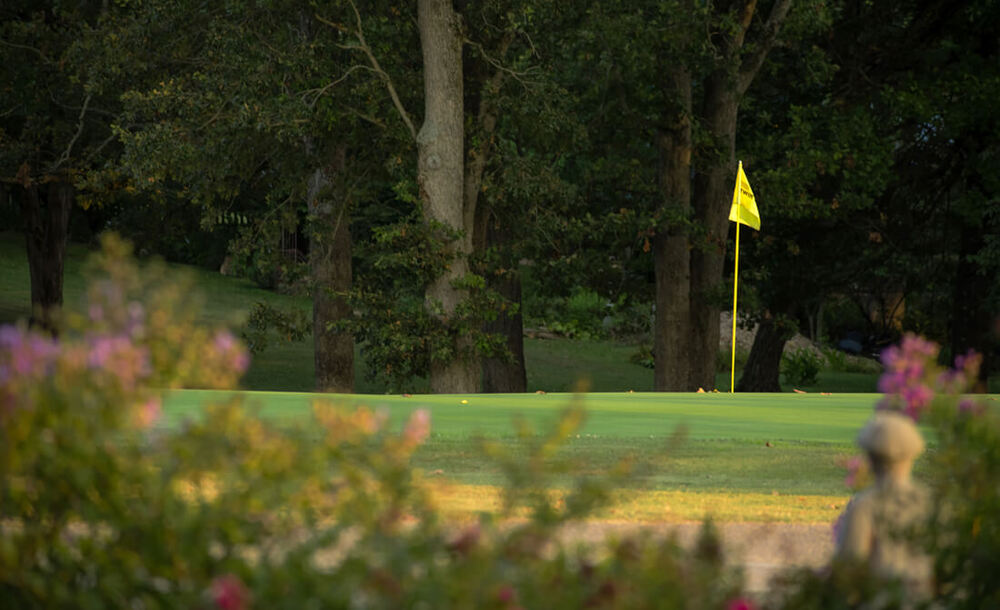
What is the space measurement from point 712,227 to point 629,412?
886cm

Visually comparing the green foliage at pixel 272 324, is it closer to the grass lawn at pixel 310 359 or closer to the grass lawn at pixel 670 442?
the grass lawn at pixel 310 359

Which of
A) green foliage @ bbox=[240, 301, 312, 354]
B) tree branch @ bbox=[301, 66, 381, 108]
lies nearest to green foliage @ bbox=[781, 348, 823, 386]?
green foliage @ bbox=[240, 301, 312, 354]

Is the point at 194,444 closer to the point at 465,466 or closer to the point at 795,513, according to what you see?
the point at 795,513

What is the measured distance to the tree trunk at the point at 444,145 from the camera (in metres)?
18.8

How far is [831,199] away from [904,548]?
1943cm

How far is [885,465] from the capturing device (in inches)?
161

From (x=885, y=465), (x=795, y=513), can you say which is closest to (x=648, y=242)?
(x=795, y=513)

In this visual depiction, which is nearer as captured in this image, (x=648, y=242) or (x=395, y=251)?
(x=395, y=251)

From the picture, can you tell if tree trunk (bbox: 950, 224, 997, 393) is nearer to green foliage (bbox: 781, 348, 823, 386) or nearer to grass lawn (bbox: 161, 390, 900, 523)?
green foliage (bbox: 781, 348, 823, 386)

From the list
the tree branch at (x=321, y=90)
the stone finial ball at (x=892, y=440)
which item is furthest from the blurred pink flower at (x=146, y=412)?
the tree branch at (x=321, y=90)

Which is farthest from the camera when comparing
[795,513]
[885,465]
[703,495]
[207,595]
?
[703,495]

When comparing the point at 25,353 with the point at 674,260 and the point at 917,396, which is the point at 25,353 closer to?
the point at 917,396

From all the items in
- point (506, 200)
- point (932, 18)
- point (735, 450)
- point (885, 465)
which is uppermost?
point (932, 18)

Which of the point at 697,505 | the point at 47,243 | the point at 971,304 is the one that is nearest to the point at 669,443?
the point at 697,505
